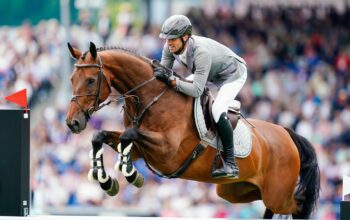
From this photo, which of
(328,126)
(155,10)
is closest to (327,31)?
(328,126)

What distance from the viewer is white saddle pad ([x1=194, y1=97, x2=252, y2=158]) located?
7320 millimetres

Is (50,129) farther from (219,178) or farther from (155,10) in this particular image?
(219,178)

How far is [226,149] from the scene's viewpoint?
7418mm

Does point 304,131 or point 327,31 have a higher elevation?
point 327,31

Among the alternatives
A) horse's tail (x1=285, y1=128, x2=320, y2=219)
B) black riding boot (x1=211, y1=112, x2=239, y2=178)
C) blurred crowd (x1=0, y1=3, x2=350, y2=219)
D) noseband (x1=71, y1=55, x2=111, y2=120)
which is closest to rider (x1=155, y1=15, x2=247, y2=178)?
black riding boot (x1=211, y1=112, x2=239, y2=178)

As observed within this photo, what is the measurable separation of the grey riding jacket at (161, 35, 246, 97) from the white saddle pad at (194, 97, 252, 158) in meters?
0.21

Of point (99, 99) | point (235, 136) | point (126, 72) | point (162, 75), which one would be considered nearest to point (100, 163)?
point (99, 99)

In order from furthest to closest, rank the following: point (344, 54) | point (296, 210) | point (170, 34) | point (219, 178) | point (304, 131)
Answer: point (344, 54)
point (304, 131)
point (296, 210)
point (219, 178)
point (170, 34)

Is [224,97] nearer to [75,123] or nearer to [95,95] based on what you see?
[95,95]

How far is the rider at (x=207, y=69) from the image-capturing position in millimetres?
7059

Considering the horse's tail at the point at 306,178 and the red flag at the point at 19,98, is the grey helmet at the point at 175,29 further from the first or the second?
the horse's tail at the point at 306,178

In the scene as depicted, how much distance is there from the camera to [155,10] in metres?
14.6

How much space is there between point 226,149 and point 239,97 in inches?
253

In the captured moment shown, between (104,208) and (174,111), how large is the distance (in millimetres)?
5583
